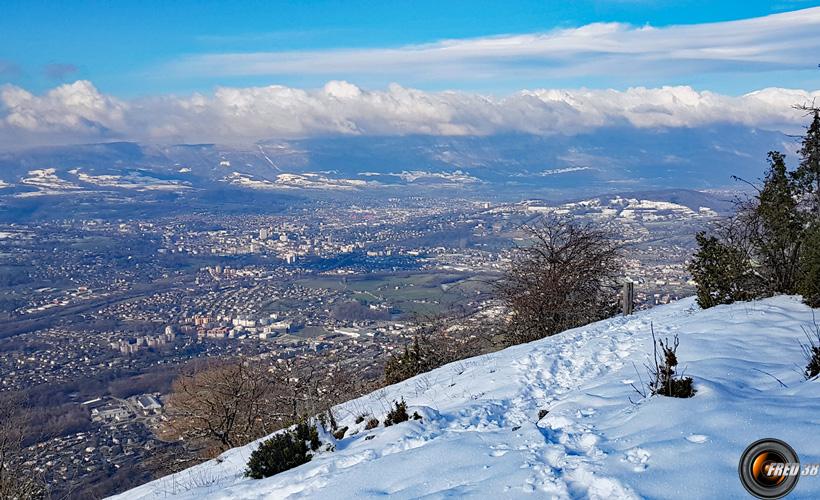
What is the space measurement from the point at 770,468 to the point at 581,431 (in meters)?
2.04

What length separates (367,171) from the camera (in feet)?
559

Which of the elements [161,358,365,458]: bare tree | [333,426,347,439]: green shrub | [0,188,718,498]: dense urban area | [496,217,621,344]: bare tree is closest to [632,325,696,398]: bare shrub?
[333,426,347,439]: green shrub

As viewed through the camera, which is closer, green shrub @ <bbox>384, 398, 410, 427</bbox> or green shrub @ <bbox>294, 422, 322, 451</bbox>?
green shrub @ <bbox>294, 422, 322, 451</bbox>

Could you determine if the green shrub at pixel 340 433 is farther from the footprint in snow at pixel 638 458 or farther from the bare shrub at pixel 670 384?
the footprint in snow at pixel 638 458

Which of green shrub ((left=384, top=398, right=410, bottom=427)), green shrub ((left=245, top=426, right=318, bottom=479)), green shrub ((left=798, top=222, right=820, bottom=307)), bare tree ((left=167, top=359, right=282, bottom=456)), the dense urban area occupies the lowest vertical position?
the dense urban area

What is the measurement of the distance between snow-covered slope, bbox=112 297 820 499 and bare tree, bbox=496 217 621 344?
6270mm

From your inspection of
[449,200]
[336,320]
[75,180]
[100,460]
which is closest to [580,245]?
[100,460]

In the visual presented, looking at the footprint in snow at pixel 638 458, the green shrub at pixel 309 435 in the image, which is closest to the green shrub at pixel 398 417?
the green shrub at pixel 309 435

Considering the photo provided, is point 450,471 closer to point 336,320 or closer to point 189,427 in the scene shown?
point 189,427

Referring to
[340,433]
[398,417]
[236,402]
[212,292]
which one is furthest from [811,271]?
[212,292]

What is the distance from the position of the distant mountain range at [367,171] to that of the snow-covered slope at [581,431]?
9929cm

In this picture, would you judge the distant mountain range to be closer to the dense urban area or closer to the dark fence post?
the dense urban area

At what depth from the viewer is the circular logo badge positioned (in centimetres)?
304

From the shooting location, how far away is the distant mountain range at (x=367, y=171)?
122 metres
